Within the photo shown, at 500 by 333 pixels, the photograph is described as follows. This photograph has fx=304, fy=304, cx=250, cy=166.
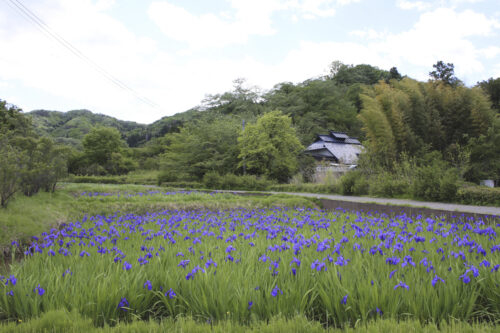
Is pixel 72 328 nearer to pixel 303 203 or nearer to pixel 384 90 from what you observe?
pixel 303 203

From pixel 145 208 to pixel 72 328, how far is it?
6.08 metres

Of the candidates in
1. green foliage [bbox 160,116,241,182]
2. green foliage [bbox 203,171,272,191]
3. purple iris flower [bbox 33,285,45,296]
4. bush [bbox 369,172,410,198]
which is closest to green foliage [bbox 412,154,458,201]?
bush [bbox 369,172,410,198]

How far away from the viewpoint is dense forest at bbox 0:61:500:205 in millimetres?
8750

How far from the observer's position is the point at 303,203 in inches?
345

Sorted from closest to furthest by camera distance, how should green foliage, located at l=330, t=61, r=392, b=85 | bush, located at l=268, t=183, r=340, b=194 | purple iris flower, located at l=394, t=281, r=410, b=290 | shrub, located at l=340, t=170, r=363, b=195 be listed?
purple iris flower, located at l=394, t=281, r=410, b=290, shrub, located at l=340, t=170, r=363, b=195, bush, located at l=268, t=183, r=340, b=194, green foliage, located at l=330, t=61, r=392, b=85

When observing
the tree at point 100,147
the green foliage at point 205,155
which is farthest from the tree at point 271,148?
the tree at point 100,147

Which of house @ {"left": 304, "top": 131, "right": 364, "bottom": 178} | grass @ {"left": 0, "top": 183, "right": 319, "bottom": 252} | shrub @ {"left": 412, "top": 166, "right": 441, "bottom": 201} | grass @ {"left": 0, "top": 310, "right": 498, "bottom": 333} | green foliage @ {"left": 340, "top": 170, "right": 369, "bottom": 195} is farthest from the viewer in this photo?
house @ {"left": 304, "top": 131, "right": 364, "bottom": 178}

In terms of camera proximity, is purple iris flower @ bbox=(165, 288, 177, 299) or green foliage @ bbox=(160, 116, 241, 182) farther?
green foliage @ bbox=(160, 116, 241, 182)

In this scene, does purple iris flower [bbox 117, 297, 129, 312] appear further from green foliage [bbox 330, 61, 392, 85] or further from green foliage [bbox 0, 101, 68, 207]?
green foliage [bbox 330, 61, 392, 85]

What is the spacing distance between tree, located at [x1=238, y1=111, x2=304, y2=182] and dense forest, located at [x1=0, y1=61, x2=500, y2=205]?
0.07m

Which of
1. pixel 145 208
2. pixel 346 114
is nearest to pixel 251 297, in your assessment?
pixel 145 208

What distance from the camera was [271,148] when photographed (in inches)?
801

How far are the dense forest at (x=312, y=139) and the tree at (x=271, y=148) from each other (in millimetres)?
69

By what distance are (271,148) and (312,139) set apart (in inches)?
576
